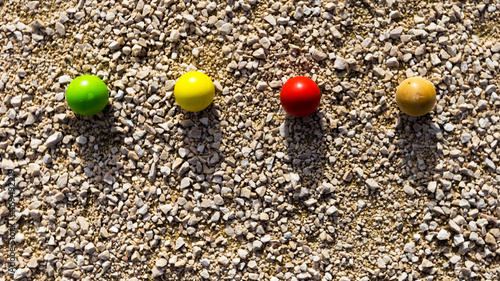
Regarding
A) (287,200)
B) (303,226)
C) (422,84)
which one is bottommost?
(303,226)

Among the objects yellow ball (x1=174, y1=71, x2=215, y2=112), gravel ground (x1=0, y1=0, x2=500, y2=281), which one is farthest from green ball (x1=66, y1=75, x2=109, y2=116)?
→ yellow ball (x1=174, y1=71, x2=215, y2=112)

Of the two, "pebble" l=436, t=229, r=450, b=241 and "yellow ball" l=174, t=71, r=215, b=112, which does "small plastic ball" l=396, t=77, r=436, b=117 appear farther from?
"yellow ball" l=174, t=71, r=215, b=112

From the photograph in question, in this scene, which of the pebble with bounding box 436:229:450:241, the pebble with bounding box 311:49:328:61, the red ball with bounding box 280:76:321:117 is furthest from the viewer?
the pebble with bounding box 311:49:328:61

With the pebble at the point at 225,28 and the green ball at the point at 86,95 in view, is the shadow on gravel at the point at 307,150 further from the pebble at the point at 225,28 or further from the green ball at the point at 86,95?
the green ball at the point at 86,95

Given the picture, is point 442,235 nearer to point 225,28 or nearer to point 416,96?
point 416,96

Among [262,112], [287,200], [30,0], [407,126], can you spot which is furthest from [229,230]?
[30,0]

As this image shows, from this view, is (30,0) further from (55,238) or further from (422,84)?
(422,84)
